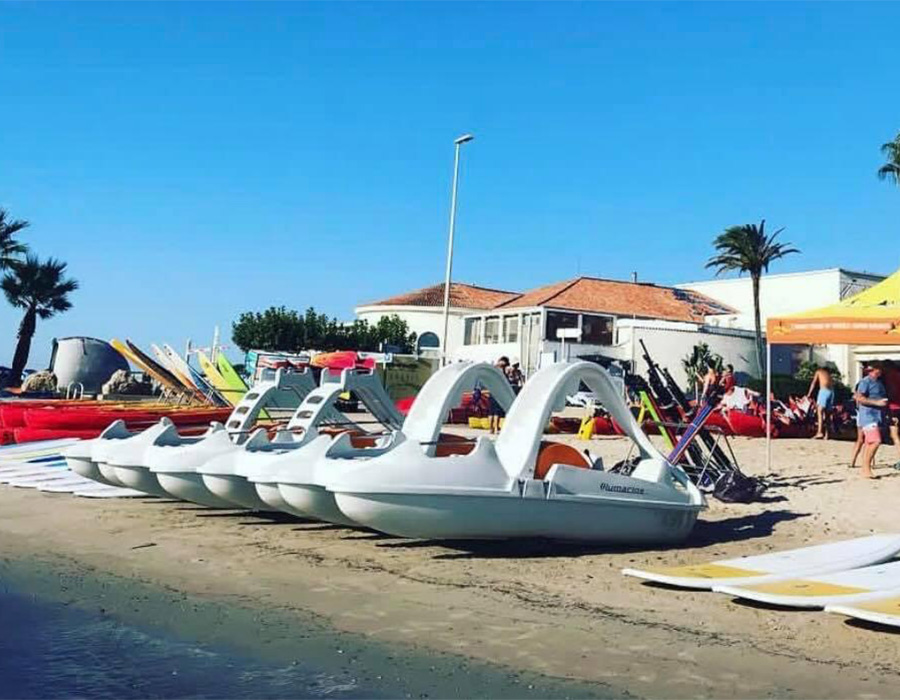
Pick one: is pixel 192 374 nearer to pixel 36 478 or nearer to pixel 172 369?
pixel 172 369

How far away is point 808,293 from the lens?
174 feet

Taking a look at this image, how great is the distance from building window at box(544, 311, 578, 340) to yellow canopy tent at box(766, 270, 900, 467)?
32064mm

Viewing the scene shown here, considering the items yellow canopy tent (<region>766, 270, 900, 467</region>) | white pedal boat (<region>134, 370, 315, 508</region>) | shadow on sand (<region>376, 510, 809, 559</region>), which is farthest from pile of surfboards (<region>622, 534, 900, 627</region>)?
yellow canopy tent (<region>766, 270, 900, 467</region>)

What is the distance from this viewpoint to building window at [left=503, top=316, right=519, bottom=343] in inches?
1970

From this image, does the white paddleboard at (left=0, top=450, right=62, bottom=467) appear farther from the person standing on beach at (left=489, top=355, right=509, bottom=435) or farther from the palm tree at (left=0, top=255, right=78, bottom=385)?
the palm tree at (left=0, top=255, right=78, bottom=385)

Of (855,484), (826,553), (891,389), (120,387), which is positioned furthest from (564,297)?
(826,553)

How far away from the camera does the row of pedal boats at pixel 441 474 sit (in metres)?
7.86

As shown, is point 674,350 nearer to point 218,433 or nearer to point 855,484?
point 855,484

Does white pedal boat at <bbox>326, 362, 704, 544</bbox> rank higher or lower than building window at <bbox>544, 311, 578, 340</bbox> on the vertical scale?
lower

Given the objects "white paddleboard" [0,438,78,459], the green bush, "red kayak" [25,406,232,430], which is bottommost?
"white paddleboard" [0,438,78,459]

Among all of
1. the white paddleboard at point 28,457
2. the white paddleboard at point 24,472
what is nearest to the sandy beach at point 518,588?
the white paddleboard at point 24,472

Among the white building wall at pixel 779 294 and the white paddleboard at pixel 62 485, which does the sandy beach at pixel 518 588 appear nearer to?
the white paddleboard at pixel 62 485

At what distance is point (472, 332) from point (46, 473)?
4151cm

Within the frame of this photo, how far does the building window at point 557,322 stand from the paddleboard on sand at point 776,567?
1537 inches
